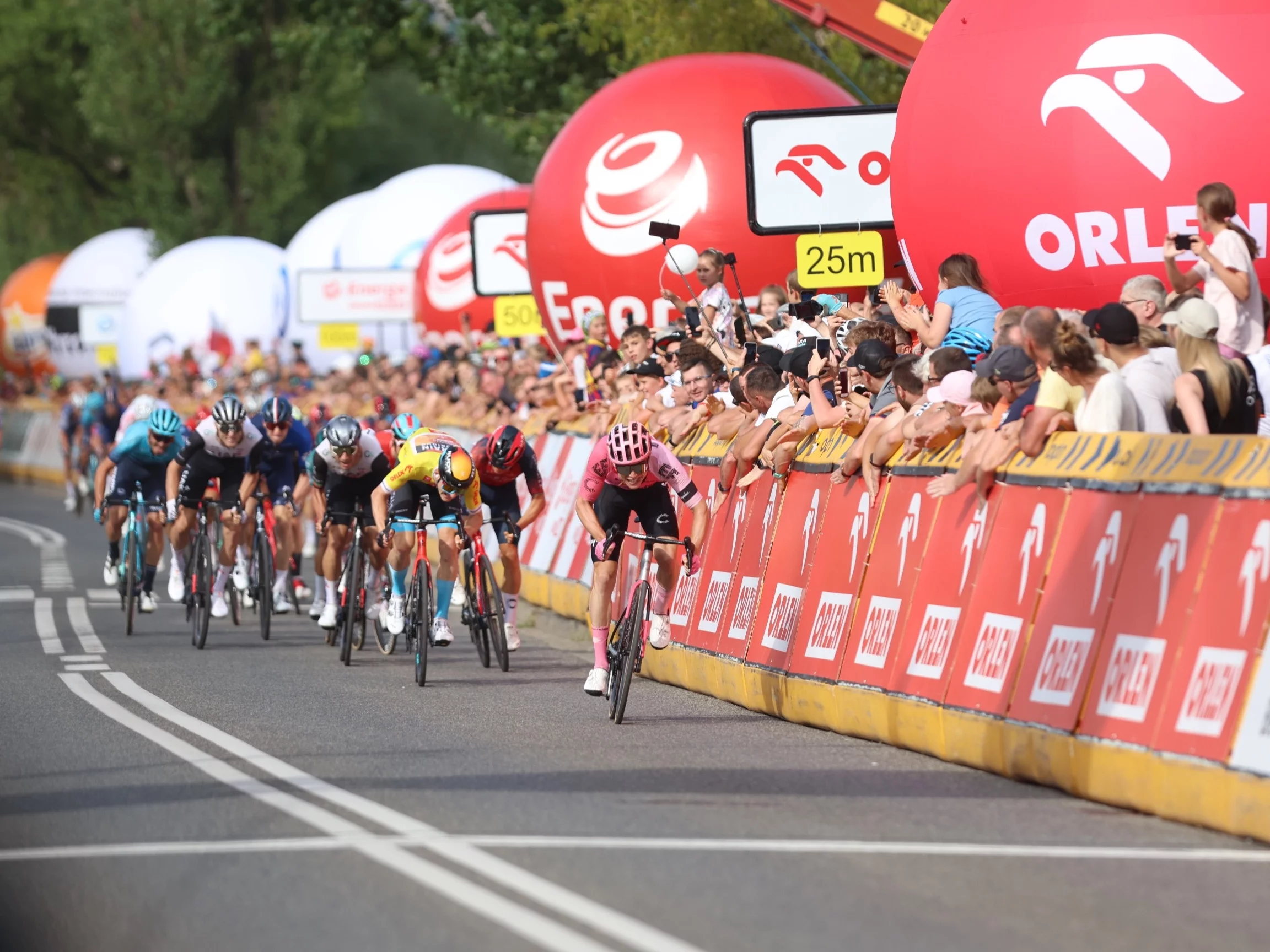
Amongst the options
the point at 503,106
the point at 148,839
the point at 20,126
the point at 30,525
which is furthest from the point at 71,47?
the point at 148,839

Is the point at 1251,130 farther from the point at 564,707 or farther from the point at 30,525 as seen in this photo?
the point at 30,525

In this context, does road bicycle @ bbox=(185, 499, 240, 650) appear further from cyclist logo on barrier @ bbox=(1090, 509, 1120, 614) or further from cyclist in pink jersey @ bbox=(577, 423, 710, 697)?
cyclist logo on barrier @ bbox=(1090, 509, 1120, 614)

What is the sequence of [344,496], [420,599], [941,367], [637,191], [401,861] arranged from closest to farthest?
[401,861] < [941,367] < [420,599] < [344,496] < [637,191]

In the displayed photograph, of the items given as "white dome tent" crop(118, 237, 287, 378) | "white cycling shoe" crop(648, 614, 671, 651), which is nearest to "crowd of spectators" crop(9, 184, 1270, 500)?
"white cycling shoe" crop(648, 614, 671, 651)

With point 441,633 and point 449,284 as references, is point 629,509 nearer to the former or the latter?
point 441,633

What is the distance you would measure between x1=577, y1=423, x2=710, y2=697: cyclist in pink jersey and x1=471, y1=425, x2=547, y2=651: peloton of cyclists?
1.96 m

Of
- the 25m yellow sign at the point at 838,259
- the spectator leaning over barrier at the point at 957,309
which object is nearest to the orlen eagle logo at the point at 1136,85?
the spectator leaning over barrier at the point at 957,309

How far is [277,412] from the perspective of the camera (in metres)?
18.2

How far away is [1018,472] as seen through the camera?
10.4 metres

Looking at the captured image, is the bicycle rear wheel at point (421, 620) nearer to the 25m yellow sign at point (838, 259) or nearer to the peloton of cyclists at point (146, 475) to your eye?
the 25m yellow sign at point (838, 259)

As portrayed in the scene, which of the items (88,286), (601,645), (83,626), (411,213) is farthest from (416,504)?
(88,286)

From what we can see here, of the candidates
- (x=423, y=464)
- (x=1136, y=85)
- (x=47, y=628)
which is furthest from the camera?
(x=47, y=628)

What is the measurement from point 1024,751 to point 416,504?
6.59 meters

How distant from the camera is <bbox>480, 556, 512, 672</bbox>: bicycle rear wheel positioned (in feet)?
50.0
